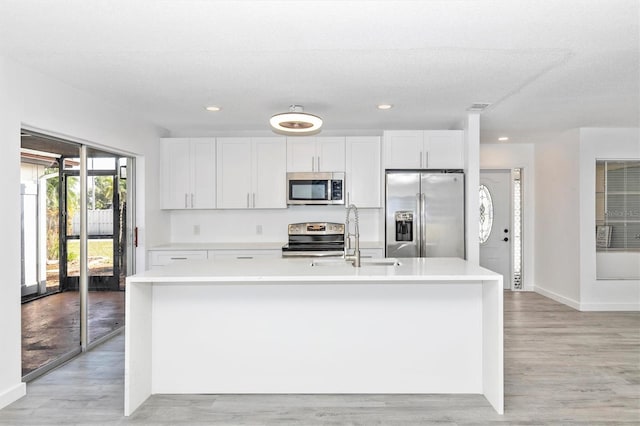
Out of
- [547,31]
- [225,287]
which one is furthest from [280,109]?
[547,31]

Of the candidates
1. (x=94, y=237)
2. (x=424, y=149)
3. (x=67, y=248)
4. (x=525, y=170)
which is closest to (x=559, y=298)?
(x=525, y=170)

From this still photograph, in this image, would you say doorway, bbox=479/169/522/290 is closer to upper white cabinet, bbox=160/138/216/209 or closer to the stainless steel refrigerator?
the stainless steel refrigerator

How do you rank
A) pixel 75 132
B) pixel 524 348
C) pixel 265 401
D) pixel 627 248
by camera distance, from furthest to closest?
pixel 627 248 → pixel 524 348 → pixel 75 132 → pixel 265 401

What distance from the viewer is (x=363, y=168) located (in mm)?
5195

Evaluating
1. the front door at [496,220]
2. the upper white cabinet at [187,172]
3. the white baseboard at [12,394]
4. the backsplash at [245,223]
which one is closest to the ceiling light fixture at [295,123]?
the upper white cabinet at [187,172]

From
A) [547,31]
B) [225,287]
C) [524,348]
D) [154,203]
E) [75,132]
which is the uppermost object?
[547,31]

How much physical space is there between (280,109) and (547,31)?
8.16 ft

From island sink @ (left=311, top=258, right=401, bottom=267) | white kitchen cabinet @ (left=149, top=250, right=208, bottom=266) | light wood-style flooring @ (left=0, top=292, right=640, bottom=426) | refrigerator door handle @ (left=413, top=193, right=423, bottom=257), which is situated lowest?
light wood-style flooring @ (left=0, top=292, right=640, bottom=426)

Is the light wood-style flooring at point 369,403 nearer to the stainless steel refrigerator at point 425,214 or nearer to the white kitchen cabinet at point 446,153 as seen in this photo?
the stainless steel refrigerator at point 425,214

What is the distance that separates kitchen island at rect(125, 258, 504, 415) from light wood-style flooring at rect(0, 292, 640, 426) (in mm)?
106

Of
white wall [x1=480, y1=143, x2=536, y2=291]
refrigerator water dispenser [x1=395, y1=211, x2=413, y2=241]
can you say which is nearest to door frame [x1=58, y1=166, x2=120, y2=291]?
refrigerator water dispenser [x1=395, y1=211, x2=413, y2=241]

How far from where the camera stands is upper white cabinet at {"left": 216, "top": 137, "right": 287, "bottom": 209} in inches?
206

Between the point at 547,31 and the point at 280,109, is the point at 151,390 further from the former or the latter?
the point at 547,31

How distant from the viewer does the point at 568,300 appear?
5.63 meters
